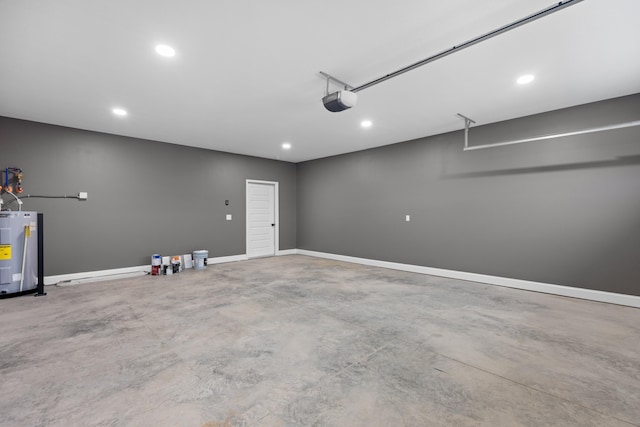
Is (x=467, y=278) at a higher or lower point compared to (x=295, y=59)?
lower

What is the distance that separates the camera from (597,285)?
4031mm

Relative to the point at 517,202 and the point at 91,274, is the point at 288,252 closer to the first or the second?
the point at 91,274

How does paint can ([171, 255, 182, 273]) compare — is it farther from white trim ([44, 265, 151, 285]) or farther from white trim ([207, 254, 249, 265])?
white trim ([207, 254, 249, 265])

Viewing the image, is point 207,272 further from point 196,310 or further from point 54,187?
point 54,187

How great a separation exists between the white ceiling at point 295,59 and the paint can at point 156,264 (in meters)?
2.61

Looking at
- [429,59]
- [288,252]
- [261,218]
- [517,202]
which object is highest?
[429,59]

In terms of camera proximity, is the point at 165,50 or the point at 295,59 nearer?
the point at 165,50

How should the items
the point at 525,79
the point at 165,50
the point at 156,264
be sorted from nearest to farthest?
the point at 165,50
the point at 525,79
the point at 156,264

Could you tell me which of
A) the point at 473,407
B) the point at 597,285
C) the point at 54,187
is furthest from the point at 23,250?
the point at 597,285

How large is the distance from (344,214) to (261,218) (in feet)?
7.82

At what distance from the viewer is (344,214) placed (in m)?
7.43

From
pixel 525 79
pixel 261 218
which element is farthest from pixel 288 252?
pixel 525 79

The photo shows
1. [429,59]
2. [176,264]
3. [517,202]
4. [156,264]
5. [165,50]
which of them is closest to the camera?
Result: [165,50]

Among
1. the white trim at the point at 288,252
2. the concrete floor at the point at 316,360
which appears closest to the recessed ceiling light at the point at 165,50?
the concrete floor at the point at 316,360
